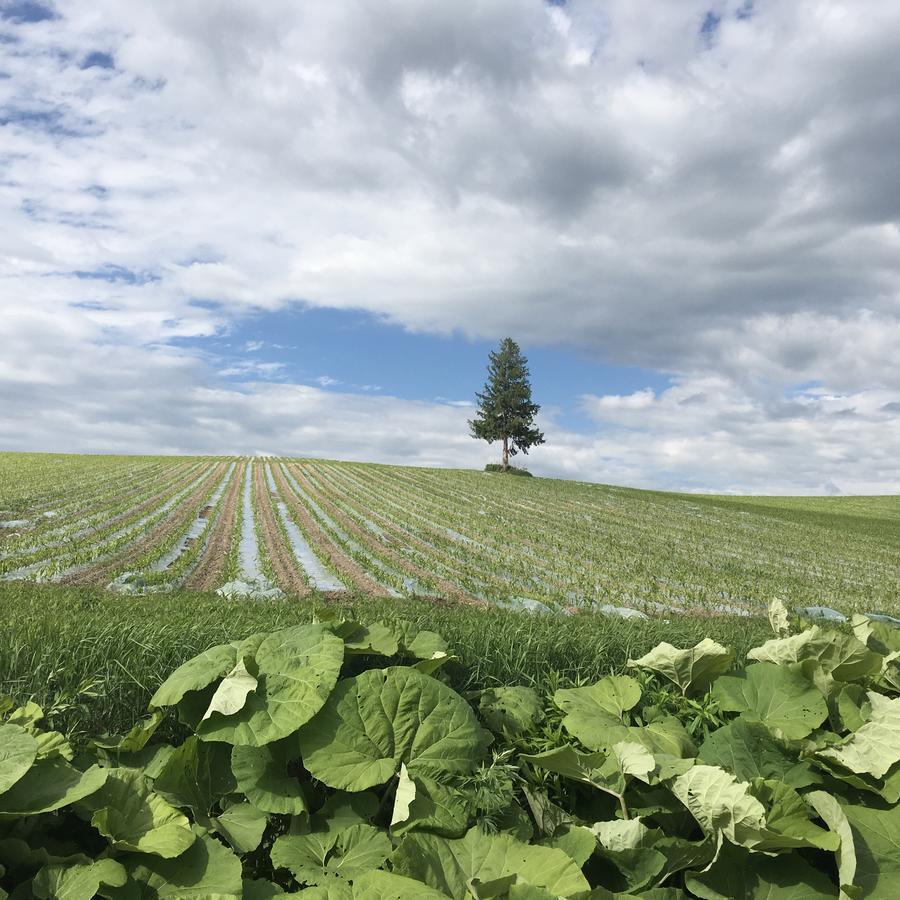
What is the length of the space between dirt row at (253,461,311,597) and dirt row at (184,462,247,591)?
2.84ft

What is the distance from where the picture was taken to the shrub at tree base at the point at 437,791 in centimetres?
201

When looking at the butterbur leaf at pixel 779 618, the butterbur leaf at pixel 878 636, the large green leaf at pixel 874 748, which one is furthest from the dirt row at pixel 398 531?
the large green leaf at pixel 874 748

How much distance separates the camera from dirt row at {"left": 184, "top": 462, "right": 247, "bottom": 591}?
12.2 metres

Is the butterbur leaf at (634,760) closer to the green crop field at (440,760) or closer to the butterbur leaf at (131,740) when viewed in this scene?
the green crop field at (440,760)

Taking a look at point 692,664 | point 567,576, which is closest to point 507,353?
point 567,576

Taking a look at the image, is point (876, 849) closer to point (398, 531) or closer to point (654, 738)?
point (654, 738)

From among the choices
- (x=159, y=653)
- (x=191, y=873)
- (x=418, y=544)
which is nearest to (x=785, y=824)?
(x=191, y=873)

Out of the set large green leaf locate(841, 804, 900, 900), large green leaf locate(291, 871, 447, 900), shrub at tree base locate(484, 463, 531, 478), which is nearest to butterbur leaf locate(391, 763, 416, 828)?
large green leaf locate(291, 871, 447, 900)

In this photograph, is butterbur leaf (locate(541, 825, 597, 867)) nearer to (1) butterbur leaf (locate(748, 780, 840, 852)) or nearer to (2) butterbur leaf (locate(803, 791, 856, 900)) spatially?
(1) butterbur leaf (locate(748, 780, 840, 852))

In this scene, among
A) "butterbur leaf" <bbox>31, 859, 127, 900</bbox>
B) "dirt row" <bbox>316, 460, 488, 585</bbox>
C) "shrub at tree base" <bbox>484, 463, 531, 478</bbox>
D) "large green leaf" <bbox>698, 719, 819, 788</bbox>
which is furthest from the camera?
"shrub at tree base" <bbox>484, 463, 531, 478</bbox>

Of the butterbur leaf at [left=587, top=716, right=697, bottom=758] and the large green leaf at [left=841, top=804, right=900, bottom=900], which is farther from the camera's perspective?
the butterbur leaf at [left=587, top=716, right=697, bottom=758]

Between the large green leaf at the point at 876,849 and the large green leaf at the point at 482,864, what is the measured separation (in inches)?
41.7

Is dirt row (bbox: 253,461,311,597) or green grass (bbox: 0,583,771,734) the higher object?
green grass (bbox: 0,583,771,734)

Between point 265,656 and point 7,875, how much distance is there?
3.46 feet
